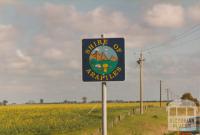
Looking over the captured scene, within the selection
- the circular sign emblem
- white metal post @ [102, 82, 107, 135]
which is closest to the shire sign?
the circular sign emblem

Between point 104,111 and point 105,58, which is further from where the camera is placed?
point 104,111

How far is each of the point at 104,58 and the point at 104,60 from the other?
0.18 ft

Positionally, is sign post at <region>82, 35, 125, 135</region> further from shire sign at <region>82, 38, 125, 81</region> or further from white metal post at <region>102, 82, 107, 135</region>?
white metal post at <region>102, 82, 107, 135</region>

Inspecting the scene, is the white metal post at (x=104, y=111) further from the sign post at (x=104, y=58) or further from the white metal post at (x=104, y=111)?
the sign post at (x=104, y=58)

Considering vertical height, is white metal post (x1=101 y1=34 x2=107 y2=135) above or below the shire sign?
below

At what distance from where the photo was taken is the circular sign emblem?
1257 centimetres

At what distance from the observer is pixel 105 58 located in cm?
1259

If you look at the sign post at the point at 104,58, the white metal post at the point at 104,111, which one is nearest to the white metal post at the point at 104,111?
the white metal post at the point at 104,111

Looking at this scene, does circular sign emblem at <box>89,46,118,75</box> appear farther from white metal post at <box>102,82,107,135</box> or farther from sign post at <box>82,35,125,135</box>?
white metal post at <box>102,82,107,135</box>

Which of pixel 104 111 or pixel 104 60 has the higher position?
pixel 104 60

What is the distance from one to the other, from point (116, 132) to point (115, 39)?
22.5m

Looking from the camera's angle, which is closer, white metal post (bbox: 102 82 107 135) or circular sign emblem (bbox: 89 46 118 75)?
circular sign emblem (bbox: 89 46 118 75)

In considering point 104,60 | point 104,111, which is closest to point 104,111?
point 104,111

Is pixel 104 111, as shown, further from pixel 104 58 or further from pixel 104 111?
pixel 104 58
